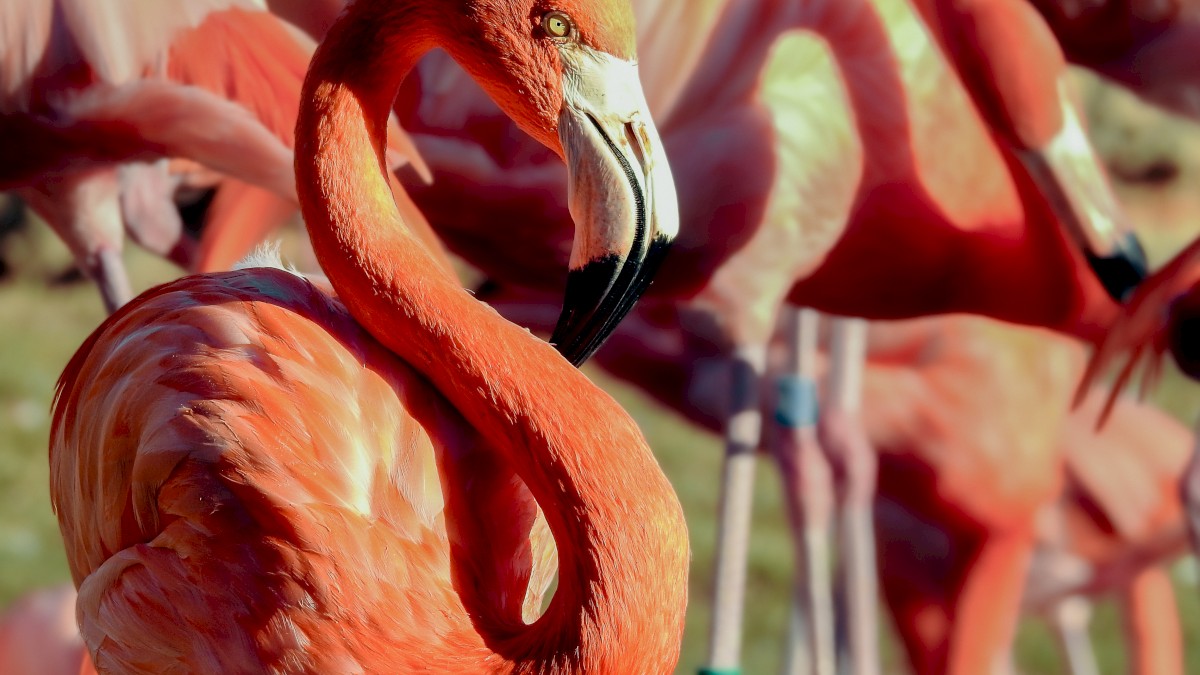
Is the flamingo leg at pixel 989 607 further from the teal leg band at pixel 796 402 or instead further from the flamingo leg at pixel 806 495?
the teal leg band at pixel 796 402

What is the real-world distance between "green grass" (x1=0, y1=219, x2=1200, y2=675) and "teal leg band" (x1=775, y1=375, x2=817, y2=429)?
11cm

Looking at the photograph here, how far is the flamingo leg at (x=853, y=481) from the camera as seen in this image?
235cm

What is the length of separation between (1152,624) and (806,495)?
26.1 inches

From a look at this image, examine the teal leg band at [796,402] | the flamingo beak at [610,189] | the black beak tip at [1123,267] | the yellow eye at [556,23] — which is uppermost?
the yellow eye at [556,23]

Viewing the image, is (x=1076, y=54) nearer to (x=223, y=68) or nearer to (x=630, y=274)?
(x=630, y=274)

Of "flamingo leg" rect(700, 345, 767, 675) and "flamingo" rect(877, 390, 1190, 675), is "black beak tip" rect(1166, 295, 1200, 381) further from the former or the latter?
"flamingo leg" rect(700, 345, 767, 675)

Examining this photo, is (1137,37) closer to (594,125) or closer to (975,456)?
(975,456)

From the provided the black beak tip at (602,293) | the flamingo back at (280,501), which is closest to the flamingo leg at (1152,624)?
the flamingo back at (280,501)

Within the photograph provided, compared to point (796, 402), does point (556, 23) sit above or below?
above

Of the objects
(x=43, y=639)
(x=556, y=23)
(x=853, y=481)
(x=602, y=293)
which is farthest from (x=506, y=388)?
(x=43, y=639)

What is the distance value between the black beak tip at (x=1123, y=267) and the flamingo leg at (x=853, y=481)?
0.41 meters

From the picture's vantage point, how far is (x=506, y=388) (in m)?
1.32

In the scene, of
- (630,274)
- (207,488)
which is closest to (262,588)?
(207,488)

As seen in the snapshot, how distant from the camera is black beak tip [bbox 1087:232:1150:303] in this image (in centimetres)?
215
